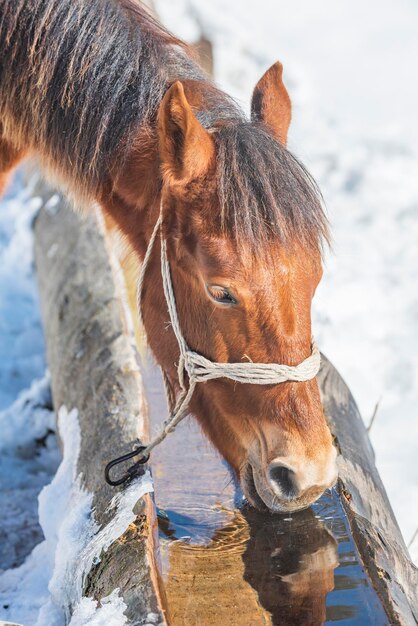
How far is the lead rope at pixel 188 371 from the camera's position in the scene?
1.99m

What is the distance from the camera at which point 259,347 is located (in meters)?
2.01

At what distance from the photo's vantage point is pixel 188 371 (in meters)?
2.20

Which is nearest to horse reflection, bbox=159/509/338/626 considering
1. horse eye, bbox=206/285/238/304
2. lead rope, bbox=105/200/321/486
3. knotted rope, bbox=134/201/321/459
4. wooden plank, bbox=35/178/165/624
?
wooden plank, bbox=35/178/165/624

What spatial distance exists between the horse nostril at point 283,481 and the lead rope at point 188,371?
0.22 meters

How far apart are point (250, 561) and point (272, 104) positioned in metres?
1.40

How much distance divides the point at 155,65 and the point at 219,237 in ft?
2.28

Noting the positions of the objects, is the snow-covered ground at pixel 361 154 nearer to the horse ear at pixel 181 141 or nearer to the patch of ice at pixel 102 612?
Result: the horse ear at pixel 181 141

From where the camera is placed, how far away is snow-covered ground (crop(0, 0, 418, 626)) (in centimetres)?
341

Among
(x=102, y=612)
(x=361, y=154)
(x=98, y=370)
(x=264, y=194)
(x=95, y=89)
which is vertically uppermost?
(x=361, y=154)

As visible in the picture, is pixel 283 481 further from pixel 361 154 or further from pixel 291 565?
pixel 361 154

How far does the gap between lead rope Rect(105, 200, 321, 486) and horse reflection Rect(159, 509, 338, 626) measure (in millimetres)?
238

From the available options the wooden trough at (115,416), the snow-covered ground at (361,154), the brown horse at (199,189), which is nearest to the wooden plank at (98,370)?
the wooden trough at (115,416)

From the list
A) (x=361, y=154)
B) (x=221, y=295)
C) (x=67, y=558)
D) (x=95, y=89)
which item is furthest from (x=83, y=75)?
(x=361, y=154)

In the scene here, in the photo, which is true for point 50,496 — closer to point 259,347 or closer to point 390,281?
point 259,347
